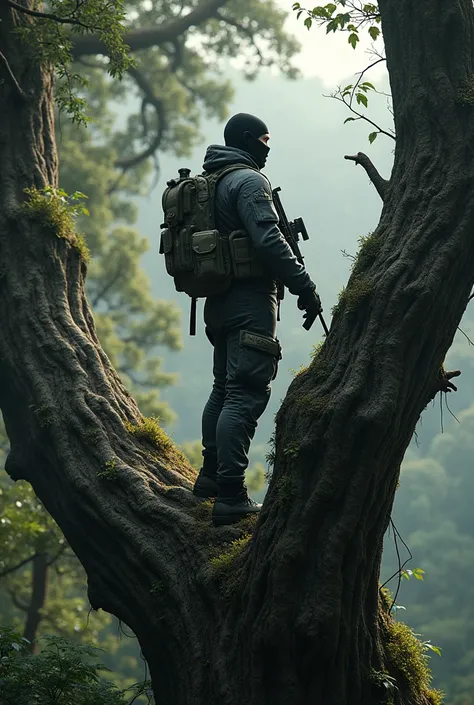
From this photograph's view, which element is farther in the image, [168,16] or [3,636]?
[168,16]

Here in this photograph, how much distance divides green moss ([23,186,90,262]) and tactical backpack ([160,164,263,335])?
140 centimetres

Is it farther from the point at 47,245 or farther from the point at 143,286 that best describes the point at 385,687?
the point at 143,286

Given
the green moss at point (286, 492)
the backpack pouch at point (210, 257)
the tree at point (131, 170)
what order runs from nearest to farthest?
1. the green moss at point (286, 492)
2. the backpack pouch at point (210, 257)
3. the tree at point (131, 170)

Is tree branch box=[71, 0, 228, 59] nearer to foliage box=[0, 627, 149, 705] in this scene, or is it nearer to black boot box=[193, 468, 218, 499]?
black boot box=[193, 468, 218, 499]

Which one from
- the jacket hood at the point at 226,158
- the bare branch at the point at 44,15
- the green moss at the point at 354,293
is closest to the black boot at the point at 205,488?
the green moss at the point at 354,293

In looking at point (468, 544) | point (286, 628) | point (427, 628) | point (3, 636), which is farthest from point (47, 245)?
point (468, 544)

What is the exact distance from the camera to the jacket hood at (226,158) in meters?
5.33

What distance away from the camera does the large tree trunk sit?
154 inches

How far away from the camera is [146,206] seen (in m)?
114

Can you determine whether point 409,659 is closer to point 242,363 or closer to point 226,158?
point 242,363

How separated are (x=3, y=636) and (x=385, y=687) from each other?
8.58 feet

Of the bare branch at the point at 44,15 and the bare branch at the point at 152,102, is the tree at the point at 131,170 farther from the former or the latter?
the bare branch at the point at 44,15

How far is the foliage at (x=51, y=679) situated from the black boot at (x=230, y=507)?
1.30 meters

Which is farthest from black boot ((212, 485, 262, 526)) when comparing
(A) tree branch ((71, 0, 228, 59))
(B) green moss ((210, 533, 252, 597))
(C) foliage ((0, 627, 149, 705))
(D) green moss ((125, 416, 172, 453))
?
(A) tree branch ((71, 0, 228, 59))
